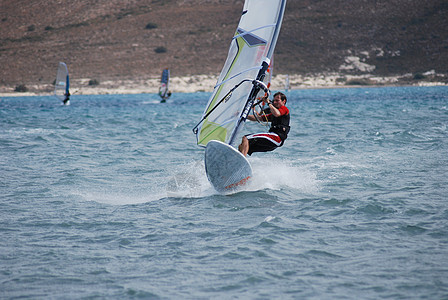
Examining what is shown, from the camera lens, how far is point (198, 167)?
40.1 ft

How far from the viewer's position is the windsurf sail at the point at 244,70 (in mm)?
8977

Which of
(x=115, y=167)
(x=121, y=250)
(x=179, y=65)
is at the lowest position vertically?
(x=179, y=65)

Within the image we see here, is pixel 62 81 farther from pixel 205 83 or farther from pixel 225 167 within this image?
pixel 205 83

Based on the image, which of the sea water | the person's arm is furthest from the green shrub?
the person's arm

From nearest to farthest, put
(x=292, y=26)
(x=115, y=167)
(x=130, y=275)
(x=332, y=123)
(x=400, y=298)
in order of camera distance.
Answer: (x=400, y=298) < (x=130, y=275) < (x=115, y=167) < (x=332, y=123) < (x=292, y=26)

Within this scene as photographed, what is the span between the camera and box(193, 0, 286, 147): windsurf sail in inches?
353

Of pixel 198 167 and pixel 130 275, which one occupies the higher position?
pixel 130 275

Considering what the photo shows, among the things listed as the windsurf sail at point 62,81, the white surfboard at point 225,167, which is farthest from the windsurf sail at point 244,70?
the windsurf sail at point 62,81

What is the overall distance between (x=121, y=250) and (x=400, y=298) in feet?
Result: 10.3

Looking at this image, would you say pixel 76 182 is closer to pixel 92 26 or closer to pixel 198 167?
pixel 198 167

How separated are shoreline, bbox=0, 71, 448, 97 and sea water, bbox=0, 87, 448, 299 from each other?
58.5 meters

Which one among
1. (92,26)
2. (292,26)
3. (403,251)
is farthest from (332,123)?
(92,26)

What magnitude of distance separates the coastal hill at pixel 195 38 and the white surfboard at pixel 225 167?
2628 inches

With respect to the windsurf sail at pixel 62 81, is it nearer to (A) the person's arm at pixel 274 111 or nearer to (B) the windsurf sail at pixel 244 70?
(B) the windsurf sail at pixel 244 70
